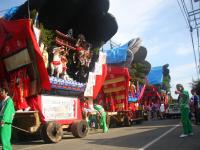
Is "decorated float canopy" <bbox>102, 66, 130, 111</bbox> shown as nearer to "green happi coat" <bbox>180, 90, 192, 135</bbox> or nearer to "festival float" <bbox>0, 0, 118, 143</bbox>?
"festival float" <bbox>0, 0, 118, 143</bbox>

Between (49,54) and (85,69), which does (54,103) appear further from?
(85,69)

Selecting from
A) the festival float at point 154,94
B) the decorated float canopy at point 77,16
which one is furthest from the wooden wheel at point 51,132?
the festival float at point 154,94

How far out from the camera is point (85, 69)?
2020 cm

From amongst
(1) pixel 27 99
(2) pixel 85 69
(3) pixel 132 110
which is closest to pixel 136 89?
(3) pixel 132 110

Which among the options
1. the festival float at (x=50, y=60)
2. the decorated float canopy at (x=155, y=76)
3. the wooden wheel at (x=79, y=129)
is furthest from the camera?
the decorated float canopy at (x=155, y=76)

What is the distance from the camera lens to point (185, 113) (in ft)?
44.0

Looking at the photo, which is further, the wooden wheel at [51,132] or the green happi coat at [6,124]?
the wooden wheel at [51,132]

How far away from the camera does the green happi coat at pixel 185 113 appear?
43.9ft

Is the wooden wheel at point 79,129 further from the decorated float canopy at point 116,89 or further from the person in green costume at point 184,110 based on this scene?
the decorated float canopy at point 116,89

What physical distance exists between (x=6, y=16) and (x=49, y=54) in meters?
3.12

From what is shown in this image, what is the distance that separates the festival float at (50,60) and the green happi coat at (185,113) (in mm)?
4074

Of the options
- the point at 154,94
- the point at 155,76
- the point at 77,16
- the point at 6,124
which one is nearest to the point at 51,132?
the point at 6,124

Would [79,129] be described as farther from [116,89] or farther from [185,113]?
[116,89]

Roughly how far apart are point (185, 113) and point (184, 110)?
11cm
